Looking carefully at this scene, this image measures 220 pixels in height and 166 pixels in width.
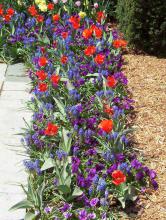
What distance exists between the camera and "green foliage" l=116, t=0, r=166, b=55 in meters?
5.71

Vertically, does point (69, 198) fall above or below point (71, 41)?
below

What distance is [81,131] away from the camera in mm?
3943

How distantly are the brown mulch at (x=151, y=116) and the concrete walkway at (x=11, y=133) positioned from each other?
3.04 feet

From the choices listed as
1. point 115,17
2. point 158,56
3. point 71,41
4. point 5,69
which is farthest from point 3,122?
point 115,17

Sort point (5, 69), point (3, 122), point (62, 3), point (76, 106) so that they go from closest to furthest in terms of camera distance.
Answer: point (76, 106) → point (3, 122) → point (5, 69) → point (62, 3)

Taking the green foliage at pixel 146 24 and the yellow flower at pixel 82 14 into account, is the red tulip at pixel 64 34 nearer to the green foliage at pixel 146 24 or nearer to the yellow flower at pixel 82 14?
the yellow flower at pixel 82 14

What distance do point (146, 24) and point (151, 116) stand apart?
5.22 feet

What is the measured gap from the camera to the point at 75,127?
4000 millimetres

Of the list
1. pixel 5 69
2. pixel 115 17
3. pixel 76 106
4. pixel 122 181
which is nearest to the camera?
pixel 122 181

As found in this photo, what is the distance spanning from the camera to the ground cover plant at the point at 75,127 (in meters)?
3.52

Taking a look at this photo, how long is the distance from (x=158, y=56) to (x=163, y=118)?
1574 millimetres

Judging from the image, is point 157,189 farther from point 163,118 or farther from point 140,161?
point 163,118

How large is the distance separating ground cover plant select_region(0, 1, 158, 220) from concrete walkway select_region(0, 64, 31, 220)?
105 mm

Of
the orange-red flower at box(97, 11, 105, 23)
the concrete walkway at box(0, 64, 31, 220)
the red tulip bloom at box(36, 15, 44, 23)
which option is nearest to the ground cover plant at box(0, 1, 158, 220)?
the red tulip bloom at box(36, 15, 44, 23)
